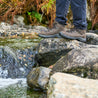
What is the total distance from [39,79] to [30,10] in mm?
5161

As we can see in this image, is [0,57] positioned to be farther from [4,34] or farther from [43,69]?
[4,34]

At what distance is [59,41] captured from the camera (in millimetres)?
3387

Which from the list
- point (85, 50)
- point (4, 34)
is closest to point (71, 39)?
point (85, 50)

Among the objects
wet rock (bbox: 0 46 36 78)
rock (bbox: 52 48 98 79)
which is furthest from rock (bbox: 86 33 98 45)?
rock (bbox: 52 48 98 79)

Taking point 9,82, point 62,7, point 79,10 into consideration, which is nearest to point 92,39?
point 79,10

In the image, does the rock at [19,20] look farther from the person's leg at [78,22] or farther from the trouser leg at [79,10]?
the trouser leg at [79,10]

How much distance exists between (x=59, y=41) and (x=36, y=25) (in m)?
3.77

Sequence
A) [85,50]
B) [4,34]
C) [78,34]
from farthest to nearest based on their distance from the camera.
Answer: [4,34] < [78,34] < [85,50]

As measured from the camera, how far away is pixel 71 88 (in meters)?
1.44

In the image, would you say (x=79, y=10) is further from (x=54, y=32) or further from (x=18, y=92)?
(x=18, y=92)

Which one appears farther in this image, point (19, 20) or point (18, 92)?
point (19, 20)

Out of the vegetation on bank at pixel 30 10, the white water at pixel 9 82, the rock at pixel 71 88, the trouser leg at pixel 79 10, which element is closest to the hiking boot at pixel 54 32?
the trouser leg at pixel 79 10

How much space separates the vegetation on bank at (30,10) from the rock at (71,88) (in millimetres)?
5532

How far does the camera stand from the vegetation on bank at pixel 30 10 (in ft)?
22.7
